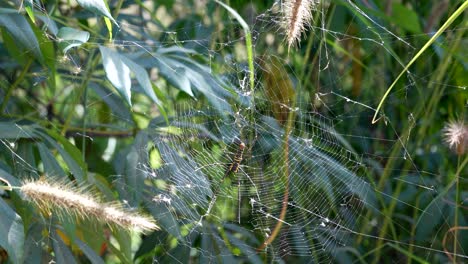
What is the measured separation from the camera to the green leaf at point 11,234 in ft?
3.80

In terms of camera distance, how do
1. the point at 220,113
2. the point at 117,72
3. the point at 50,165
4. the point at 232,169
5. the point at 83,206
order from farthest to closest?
the point at 232,169 → the point at 220,113 → the point at 50,165 → the point at 117,72 → the point at 83,206

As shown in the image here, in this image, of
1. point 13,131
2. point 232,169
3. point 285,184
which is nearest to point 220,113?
point 232,169

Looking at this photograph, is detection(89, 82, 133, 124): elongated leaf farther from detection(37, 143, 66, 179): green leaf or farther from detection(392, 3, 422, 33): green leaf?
Answer: detection(392, 3, 422, 33): green leaf

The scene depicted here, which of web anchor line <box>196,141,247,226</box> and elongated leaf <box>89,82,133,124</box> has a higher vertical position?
elongated leaf <box>89,82,133,124</box>

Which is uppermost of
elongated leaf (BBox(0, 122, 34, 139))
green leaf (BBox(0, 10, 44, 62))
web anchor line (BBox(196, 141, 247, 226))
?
green leaf (BBox(0, 10, 44, 62))

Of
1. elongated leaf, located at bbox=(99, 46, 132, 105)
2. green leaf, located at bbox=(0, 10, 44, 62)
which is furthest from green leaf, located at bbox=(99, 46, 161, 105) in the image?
green leaf, located at bbox=(0, 10, 44, 62)

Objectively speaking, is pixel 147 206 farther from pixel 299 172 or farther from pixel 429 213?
pixel 429 213

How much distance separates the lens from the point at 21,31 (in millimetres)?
1322

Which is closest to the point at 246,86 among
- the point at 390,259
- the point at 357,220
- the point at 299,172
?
the point at 299,172

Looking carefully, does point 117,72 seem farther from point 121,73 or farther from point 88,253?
point 88,253

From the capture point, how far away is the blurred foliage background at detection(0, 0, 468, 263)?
1433mm

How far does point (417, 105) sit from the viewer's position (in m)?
1.88

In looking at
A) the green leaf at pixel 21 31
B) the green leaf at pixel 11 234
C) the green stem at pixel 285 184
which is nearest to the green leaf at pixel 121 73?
the green leaf at pixel 21 31

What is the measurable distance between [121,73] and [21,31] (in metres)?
0.18
